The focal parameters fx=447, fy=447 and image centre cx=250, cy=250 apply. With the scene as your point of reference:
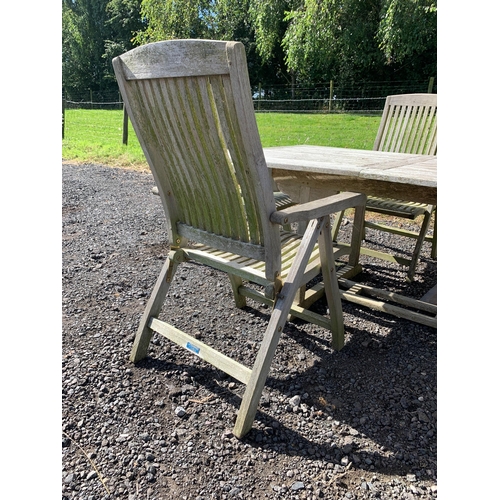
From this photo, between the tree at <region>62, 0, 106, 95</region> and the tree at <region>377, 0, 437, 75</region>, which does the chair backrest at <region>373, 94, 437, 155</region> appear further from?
the tree at <region>62, 0, 106, 95</region>

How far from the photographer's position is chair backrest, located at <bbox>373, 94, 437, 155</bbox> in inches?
139

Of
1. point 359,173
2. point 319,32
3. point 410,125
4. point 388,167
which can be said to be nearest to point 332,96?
point 319,32

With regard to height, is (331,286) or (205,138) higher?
(205,138)

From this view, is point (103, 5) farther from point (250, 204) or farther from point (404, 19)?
point (250, 204)

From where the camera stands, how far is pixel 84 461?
1.73 m

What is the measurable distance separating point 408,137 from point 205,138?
2.48 m

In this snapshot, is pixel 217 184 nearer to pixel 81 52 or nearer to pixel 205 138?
pixel 205 138

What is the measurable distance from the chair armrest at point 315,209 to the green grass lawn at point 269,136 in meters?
6.43

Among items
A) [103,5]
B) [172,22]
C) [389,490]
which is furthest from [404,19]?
[103,5]

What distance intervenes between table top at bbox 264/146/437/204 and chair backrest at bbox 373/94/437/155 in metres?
0.76

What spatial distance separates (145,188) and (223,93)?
5167 millimetres

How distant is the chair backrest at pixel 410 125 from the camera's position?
11.6ft

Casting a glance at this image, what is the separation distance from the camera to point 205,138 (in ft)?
5.57

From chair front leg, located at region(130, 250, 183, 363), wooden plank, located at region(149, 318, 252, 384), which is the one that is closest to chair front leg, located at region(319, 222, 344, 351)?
wooden plank, located at region(149, 318, 252, 384)
